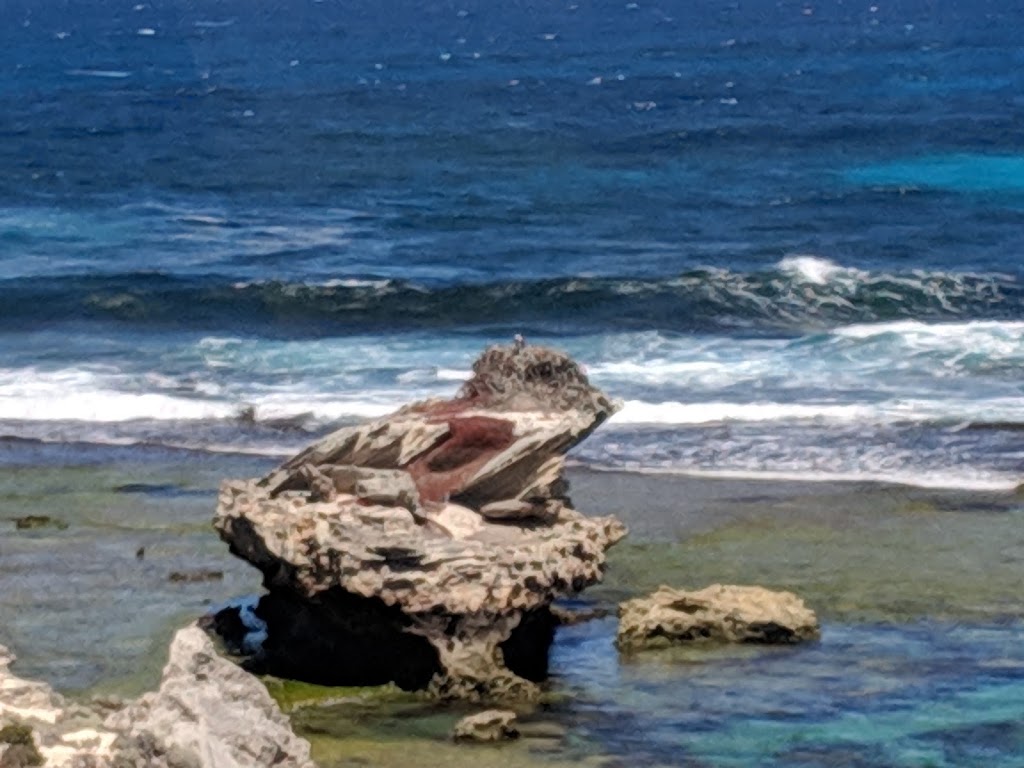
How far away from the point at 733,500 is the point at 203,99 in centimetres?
6017

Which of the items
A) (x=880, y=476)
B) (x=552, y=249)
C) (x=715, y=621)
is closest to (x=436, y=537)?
(x=715, y=621)

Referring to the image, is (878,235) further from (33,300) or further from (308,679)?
(308,679)

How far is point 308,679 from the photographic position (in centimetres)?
1504

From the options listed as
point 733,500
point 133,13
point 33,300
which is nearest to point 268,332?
point 33,300

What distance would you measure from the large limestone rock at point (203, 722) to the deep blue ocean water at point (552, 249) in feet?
38.9

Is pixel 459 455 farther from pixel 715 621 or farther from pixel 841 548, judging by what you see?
pixel 841 548

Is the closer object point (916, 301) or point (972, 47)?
point (916, 301)

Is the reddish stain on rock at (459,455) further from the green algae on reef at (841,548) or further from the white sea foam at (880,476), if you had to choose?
the white sea foam at (880,476)

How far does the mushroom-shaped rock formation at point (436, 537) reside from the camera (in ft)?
47.9

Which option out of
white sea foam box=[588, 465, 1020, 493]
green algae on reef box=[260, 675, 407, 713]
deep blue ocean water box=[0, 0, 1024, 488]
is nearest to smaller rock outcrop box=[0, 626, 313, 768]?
green algae on reef box=[260, 675, 407, 713]

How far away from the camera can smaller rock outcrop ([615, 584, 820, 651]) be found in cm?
1580

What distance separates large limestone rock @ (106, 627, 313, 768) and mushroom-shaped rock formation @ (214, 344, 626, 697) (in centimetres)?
351

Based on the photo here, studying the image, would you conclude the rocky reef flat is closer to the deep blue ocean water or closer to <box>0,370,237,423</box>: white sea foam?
the deep blue ocean water

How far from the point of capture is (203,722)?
34.1 ft
